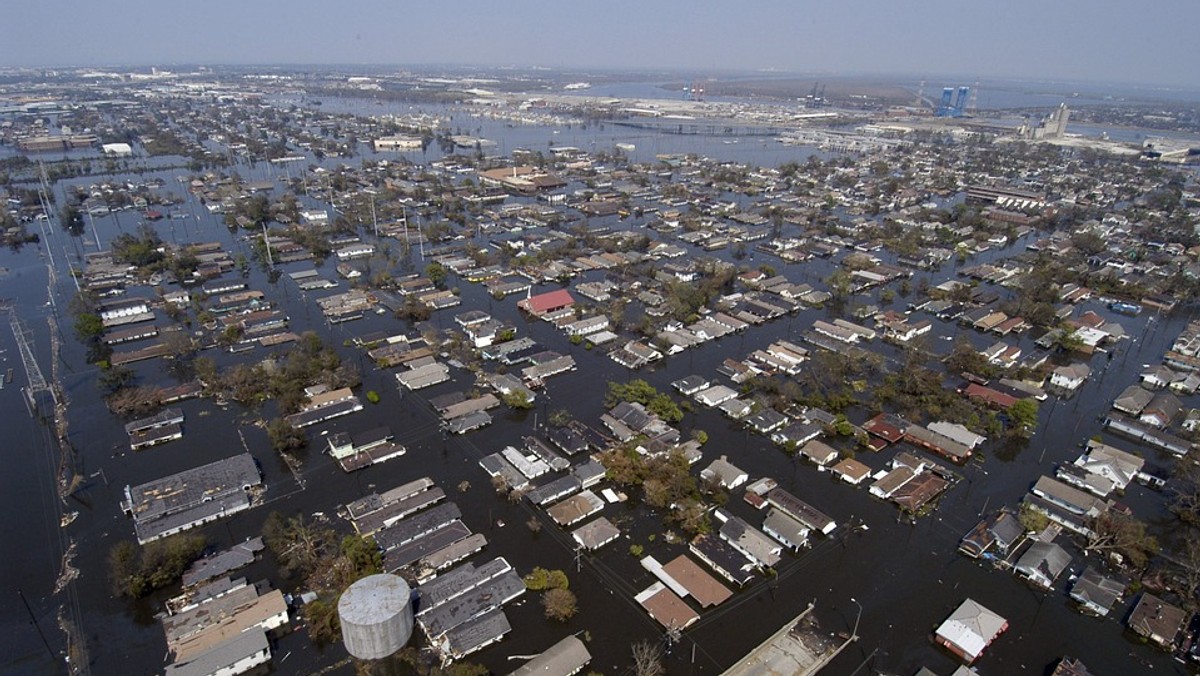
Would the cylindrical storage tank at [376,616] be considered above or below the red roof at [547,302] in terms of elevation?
below

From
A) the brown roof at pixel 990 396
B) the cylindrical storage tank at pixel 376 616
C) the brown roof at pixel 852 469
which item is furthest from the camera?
the brown roof at pixel 990 396

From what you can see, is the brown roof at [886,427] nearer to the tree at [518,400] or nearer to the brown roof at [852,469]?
the brown roof at [852,469]

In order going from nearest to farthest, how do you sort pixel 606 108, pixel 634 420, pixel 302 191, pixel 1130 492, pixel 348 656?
pixel 348 656 < pixel 1130 492 < pixel 634 420 < pixel 302 191 < pixel 606 108

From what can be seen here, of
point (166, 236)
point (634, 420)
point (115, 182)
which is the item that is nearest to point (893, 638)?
point (634, 420)

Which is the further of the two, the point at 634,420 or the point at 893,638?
the point at 634,420

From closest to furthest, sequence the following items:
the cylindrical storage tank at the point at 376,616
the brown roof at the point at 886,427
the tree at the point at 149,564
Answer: the cylindrical storage tank at the point at 376,616 → the tree at the point at 149,564 → the brown roof at the point at 886,427

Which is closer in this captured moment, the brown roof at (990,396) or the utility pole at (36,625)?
the utility pole at (36,625)

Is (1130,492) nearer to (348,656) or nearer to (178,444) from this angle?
(348,656)

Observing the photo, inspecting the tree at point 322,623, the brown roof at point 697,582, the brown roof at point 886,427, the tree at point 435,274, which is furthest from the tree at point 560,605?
the tree at point 435,274
